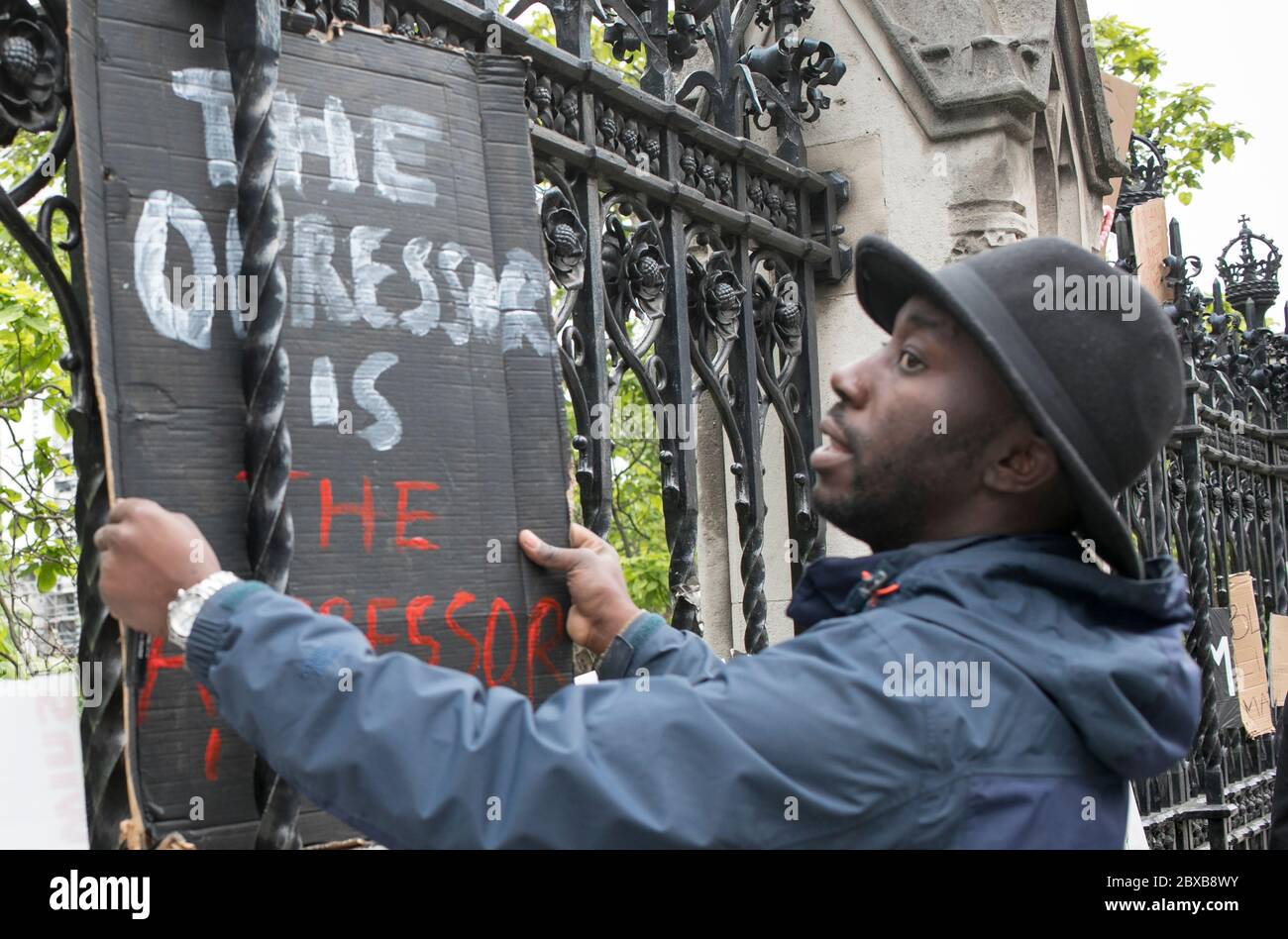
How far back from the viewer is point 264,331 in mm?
2100

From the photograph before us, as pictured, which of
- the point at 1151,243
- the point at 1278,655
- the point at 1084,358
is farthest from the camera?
the point at 1278,655

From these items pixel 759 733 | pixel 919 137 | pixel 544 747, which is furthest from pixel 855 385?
pixel 919 137

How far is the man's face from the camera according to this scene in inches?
82.6

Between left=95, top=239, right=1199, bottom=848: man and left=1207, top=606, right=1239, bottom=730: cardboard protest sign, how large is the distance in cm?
462

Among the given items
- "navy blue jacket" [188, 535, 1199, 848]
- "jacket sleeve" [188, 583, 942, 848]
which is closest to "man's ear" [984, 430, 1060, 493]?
"navy blue jacket" [188, 535, 1199, 848]

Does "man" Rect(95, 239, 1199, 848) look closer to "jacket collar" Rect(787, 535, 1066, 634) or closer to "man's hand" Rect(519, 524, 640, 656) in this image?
"jacket collar" Rect(787, 535, 1066, 634)

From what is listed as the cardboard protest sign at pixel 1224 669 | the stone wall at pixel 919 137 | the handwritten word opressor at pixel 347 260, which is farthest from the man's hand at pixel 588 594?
the cardboard protest sign at pixel 1224 669

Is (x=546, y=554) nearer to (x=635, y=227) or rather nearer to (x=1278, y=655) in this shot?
(x=635, y=227)

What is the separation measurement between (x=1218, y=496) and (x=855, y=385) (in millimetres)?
5526

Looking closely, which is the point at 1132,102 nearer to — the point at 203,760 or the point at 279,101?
the point at 279,101

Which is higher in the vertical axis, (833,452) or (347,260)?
(347,260)

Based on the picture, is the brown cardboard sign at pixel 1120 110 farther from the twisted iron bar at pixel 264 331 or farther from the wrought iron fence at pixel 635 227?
the twisted iron bar at pixel 264 331

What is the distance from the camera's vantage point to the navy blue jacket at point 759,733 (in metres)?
1.69

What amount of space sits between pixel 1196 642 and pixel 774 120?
3321mm
